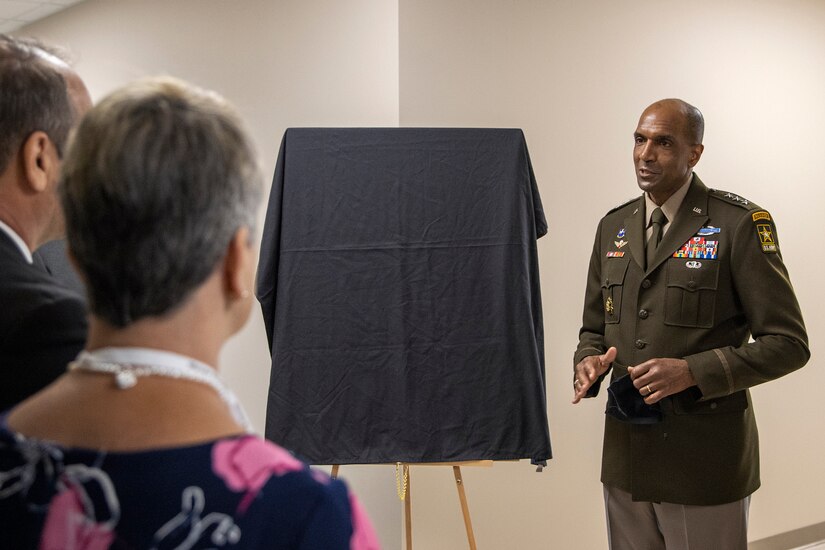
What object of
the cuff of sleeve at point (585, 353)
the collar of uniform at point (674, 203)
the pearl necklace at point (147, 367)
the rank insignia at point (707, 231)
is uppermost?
the pearl necklace at point (147, 367)

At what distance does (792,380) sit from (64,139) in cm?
417

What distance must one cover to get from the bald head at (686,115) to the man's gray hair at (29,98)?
1.85 m

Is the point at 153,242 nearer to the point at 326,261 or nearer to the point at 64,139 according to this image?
the point at 64,139

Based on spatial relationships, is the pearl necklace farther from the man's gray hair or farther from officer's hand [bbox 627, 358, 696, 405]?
officer's hand [bbox 627, 358, 696, 405]

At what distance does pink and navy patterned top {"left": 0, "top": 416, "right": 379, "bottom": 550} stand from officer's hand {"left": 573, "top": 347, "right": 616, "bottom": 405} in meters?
1.80

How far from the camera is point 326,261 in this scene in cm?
264

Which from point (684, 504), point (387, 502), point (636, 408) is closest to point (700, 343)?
point (636, 408)

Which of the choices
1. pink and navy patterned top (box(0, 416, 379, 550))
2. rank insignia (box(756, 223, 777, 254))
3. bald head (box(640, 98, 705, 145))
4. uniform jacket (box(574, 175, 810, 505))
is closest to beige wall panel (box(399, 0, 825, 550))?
bald head (box(640, 98, 705, 145))

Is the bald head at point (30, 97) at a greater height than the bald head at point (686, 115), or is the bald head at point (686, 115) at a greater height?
the bald head at point (30, 97)

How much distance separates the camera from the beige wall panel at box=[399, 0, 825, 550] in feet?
12.0

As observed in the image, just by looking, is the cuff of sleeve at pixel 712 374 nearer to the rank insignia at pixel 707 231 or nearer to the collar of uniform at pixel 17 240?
the rank insignia at pixel 707 231

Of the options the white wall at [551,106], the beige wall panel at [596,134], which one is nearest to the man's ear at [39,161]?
the white wall at [551,106]

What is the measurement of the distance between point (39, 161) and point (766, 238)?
1940 millimetres

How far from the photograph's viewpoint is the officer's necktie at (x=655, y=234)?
8.24 ft
